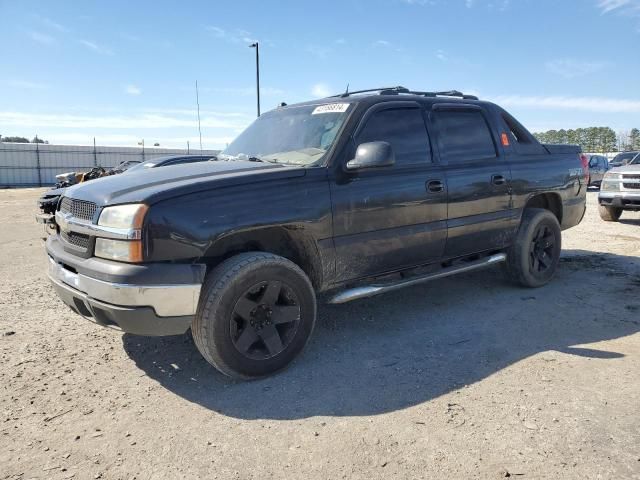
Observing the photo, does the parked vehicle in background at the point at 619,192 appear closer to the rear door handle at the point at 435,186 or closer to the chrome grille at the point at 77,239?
the rear door handle at the point at 435,186

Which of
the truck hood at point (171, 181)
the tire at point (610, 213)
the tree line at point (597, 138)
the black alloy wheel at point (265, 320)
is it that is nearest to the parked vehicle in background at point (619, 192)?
the tire at point (610, 213)

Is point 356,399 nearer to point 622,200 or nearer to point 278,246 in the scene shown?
point 278,246

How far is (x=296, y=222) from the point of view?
3.39 meters

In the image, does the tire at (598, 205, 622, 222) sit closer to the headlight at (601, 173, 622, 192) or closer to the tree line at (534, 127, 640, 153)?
the headlight at (601, 173, 622, 192)

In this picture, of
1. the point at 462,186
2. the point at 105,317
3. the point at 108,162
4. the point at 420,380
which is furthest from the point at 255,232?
the point at 108,162

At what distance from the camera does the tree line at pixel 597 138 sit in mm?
49250

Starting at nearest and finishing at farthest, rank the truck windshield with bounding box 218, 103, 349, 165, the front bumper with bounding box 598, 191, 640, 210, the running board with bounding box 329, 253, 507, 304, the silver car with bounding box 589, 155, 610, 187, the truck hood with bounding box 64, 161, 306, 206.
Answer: the truck hood with bounding box 64, 161, 306, 206 < the running board with bounding box 329, 253, 507, 304 < the truck windshield with bounding box 218, 103, 349, 165 < the front bumper with bounding box 598, 191, 640, 210 < the silver car with bounding box 589, 155, 610, 187

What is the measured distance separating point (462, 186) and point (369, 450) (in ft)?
8.78

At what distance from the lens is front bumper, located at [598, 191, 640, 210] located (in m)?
10.0

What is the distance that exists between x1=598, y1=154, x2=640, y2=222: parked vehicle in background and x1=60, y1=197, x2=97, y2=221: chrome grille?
10.4m

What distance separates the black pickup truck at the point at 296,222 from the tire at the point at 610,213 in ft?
21.6

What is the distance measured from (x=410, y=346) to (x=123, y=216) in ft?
7.57

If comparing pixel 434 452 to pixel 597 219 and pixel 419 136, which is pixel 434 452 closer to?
pixel 419 136

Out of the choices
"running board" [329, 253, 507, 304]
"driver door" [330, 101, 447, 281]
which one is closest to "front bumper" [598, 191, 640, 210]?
"running board" [329, 253, 507, 304]
